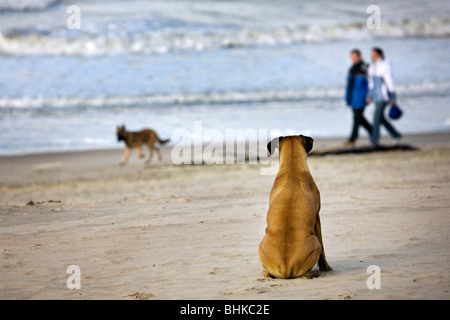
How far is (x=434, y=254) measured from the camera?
5.61 meters

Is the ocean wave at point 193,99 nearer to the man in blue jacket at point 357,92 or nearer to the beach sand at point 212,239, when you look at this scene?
the man in blue jacket at point 357,92

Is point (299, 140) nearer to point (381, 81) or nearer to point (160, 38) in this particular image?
point (381, 81)

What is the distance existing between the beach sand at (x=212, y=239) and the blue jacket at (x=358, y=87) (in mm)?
3362

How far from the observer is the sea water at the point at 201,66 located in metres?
19.2

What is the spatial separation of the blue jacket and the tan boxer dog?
989cm

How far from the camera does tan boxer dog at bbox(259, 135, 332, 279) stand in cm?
507

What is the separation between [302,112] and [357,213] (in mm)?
12915

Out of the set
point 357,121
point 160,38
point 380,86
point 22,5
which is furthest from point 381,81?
point 22,5

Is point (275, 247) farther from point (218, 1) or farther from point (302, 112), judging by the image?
point (218, 1)

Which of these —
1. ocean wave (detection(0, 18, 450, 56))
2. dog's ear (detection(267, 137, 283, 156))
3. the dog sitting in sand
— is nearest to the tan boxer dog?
dog's ear (detection(267, 137, 283, 156))

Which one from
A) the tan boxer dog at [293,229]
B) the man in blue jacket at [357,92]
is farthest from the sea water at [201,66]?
the tan boxer dog at [293,229]

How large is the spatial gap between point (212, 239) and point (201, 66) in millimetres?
21941

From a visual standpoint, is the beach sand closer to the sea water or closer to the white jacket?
the white jacket

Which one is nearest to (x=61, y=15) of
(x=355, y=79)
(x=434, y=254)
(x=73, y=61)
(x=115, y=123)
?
(x=73, y=61)
